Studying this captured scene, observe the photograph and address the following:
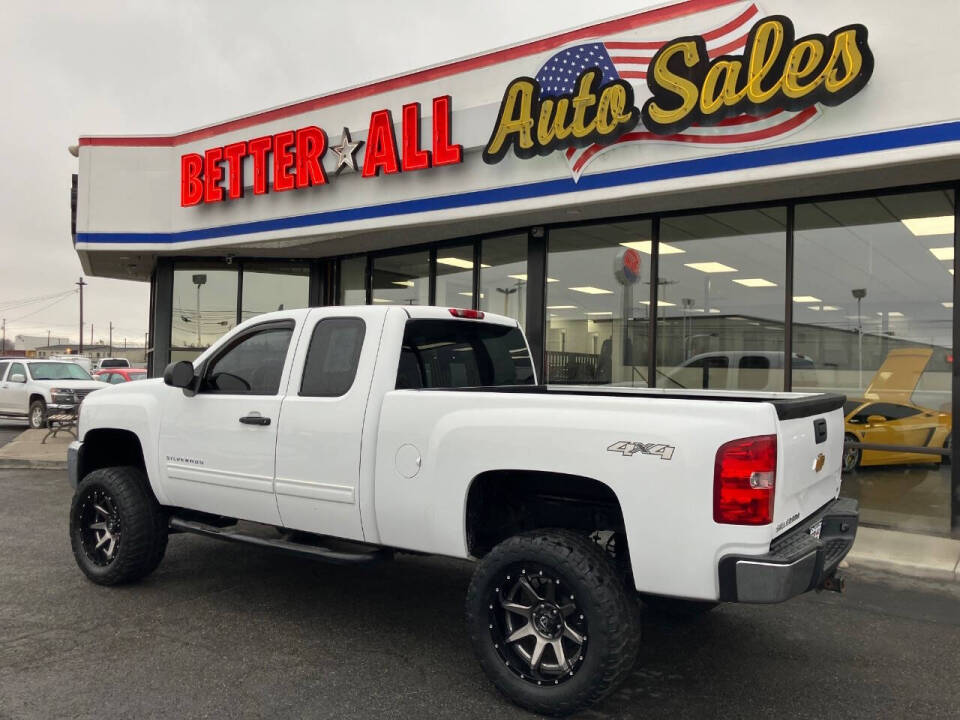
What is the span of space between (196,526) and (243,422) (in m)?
0.89

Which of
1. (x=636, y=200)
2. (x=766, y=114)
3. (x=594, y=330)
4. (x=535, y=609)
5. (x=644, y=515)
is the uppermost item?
(x=766, y=114)

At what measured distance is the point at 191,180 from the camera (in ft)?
40.0

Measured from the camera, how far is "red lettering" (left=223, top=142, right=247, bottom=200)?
37.9 ft

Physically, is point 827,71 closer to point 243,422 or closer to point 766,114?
point 766,114

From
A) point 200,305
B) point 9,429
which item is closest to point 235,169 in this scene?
point 200,305

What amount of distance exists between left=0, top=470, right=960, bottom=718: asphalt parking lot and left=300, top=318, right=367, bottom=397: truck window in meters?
1.45

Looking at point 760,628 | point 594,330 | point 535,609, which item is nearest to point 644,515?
point 535,609

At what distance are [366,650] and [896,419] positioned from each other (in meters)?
6.16

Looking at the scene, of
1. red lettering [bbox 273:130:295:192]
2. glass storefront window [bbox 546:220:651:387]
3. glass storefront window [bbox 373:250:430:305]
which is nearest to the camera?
glass storefront window [bbox 546:220:651:387]

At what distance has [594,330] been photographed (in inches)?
380

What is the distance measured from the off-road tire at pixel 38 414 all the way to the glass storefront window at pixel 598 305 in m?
13.4

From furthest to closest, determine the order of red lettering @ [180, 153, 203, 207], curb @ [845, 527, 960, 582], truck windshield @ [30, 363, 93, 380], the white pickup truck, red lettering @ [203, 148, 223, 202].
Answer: truck windshield @ [30, 363, 93, 380]
red lettering @ [180, 153, 203, 207]
red lettering @ [203, 148, 223, 202]
curb @ [845, 527, 960, 582]
the white pickup truck

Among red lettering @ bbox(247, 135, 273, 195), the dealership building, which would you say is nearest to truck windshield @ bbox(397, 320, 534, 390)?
the dealership building

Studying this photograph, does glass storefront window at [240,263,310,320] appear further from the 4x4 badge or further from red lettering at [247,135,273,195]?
the 4x4 badge
